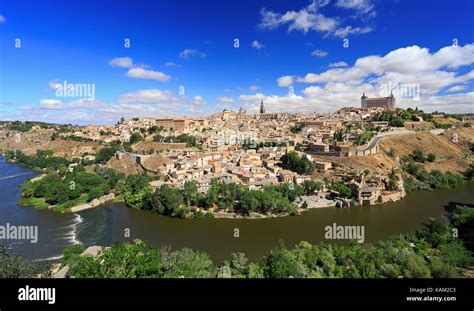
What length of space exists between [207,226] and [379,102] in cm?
4183

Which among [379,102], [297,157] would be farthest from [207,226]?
[379,102]

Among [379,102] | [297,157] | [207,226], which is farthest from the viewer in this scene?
[379,102]

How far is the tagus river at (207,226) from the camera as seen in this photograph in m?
8.20

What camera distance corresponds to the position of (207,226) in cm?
980

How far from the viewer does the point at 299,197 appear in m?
12.2

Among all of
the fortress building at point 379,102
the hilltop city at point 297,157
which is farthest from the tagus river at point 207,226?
the fortress building at point 379,102

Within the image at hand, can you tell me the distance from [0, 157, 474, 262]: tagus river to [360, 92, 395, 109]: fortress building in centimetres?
3176

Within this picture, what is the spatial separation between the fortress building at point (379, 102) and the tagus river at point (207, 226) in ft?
104

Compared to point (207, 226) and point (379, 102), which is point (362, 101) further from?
point (207, 226)

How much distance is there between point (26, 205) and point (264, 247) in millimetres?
11654

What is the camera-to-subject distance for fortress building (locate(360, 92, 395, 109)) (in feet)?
132
